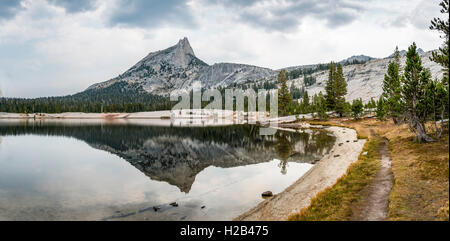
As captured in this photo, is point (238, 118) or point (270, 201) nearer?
point (270, 201)

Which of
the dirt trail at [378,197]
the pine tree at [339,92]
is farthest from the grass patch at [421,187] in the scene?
the pine tree at [339,92]

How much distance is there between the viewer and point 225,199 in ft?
79.1

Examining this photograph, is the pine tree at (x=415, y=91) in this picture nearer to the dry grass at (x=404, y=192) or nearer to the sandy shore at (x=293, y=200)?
the dry grass at (x=404, y=192)

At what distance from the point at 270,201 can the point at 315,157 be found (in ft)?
78.2

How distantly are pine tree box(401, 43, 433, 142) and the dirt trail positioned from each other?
571 inches

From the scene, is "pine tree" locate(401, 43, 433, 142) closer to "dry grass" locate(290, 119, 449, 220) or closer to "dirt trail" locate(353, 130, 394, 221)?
"dry grass" locate(290, 119, 449, 220)

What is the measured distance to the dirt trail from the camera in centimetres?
1345

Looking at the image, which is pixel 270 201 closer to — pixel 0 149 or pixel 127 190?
pixel 127 190

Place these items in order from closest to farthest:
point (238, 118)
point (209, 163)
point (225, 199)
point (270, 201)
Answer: point (270, 201), point (225, 199), point (209, 163), point (238, 118)

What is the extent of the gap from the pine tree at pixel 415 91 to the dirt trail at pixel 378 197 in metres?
14.5

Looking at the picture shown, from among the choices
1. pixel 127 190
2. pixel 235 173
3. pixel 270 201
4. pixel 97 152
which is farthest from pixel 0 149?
pixel 270 201

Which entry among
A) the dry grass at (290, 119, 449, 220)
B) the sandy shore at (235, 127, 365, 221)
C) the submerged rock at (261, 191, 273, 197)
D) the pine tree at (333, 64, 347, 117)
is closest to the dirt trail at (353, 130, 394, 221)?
the dry grass at (290, 119, 449, 220)
